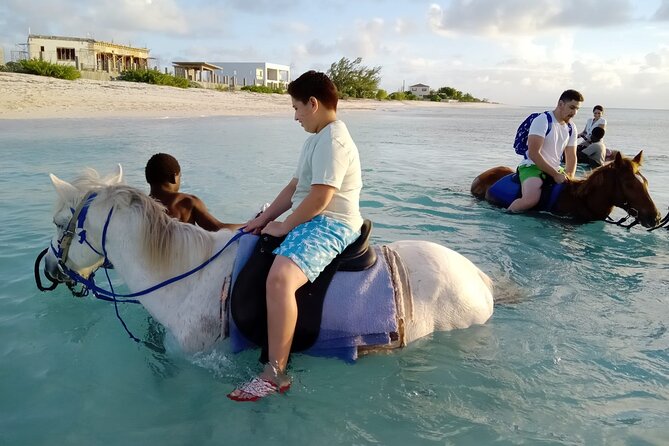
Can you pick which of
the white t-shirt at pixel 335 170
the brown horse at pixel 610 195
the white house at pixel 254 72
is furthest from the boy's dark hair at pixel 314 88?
the white house at pixel 254 72

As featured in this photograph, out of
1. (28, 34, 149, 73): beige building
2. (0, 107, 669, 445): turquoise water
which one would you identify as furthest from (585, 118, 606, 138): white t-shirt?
(28, 34, 149, 73): beige building

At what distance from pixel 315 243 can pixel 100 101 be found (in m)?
26.8

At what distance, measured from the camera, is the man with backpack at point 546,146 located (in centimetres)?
814

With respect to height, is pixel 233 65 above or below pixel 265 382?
above

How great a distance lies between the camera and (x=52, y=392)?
11.5 ft

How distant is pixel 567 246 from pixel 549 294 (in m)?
2.11

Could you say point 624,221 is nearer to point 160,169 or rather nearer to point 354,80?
point 160,169

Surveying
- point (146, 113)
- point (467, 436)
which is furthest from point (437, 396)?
point (146, 113)

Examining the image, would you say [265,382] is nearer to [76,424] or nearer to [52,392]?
[76,424]

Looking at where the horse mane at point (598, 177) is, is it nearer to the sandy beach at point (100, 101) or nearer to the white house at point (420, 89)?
the sandy beach at point (100, 101)

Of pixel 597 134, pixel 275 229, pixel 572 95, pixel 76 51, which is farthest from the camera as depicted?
pixel 76 51

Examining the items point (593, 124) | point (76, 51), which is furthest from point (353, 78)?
point (593, 124)

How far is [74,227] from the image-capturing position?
3.27 m

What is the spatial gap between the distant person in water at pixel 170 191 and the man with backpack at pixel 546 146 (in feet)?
18.2
